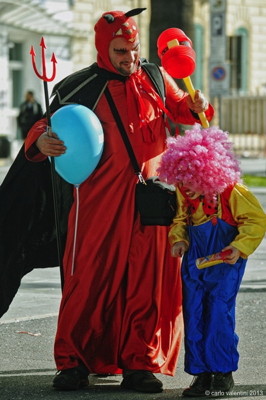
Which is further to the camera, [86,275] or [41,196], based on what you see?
[41,196]

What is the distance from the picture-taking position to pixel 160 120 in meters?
6.28

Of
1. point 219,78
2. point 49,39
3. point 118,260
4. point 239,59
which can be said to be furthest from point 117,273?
point 239,59

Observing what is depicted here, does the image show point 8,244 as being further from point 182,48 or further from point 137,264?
point 182,48

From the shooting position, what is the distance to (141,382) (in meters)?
6.04

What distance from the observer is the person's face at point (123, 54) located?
6.14 meters

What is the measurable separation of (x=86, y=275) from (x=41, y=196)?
2.07ft

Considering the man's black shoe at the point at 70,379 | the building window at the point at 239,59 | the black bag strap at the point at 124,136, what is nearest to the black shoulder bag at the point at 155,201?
the black bag strap at the point at 124,136

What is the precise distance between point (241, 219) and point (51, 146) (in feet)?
3.30

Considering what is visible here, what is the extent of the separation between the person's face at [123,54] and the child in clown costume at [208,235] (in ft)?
1.61

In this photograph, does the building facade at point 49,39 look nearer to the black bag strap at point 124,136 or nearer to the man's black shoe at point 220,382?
the black bag strap at point 124,136

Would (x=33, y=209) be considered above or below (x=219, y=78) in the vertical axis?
above

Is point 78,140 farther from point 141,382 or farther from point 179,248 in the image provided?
point 141,382

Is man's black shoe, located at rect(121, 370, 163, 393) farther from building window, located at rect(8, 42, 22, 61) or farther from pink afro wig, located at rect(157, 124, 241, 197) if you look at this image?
building window, located at rect(8, 42, 22, 61)

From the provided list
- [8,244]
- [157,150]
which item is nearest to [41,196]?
[8,244]
